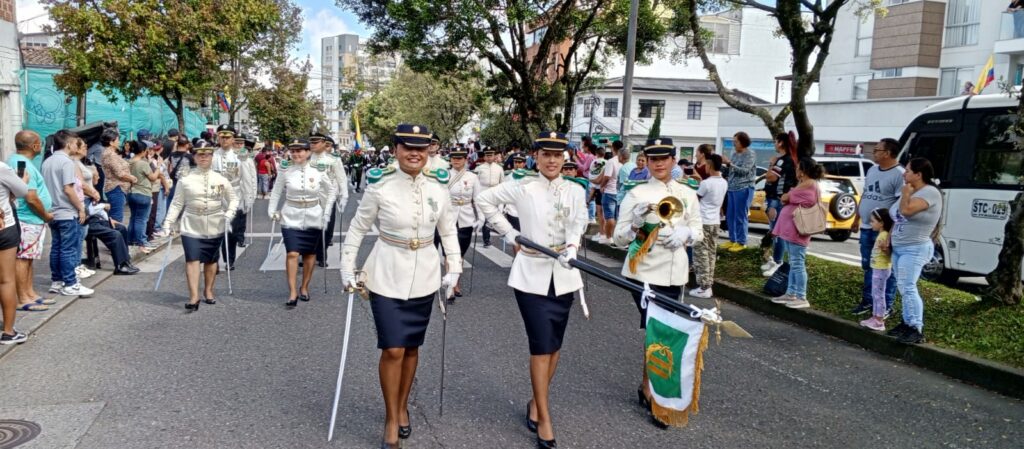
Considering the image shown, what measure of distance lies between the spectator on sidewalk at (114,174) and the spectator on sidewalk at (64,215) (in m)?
2.70

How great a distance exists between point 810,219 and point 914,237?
4.67 feet

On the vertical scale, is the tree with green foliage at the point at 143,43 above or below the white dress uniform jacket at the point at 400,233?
above

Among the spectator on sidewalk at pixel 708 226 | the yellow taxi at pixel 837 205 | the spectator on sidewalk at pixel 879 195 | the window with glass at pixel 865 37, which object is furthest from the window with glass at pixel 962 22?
the spectator on sidewalk at pixel 879 195

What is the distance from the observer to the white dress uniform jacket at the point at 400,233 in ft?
14.9

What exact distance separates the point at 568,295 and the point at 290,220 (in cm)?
476

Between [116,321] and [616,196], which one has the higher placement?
[616,196]

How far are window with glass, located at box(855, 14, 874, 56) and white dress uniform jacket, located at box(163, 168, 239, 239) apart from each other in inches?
1288

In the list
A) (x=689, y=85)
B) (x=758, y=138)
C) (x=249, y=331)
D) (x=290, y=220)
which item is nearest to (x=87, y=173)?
(x=290, y=220)

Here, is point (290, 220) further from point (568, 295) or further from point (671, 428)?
point (671, 428)

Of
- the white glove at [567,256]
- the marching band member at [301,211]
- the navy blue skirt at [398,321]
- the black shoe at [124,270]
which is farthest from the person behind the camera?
the black shoe at [124,270]

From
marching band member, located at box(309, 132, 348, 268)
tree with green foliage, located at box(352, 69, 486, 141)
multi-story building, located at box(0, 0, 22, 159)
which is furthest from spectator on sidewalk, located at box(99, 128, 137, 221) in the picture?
tree with green foliage, located at box(352, 69, 486, 141)

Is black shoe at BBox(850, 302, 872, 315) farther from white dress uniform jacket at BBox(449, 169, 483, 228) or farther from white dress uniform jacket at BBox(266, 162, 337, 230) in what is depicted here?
white dress uniform jacket at BBox(266, 162, 337, 230)

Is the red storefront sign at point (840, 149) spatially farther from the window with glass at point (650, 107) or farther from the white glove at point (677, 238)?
the white glove at point (677, 238)

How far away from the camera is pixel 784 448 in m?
4.65
